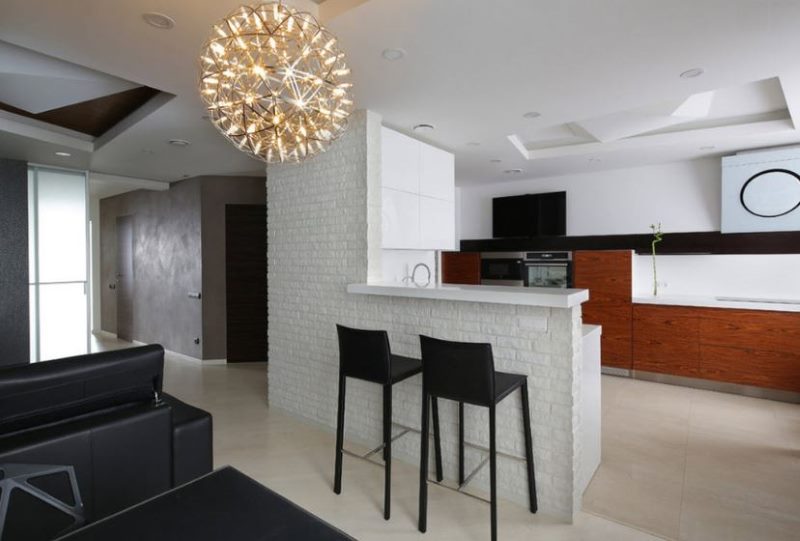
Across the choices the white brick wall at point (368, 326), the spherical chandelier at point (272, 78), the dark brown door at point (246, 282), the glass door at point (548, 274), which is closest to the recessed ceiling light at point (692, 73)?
the white brick wall at point (368, 326)

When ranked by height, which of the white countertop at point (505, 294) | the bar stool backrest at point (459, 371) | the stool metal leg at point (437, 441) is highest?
the white countertop at point (505, 294)

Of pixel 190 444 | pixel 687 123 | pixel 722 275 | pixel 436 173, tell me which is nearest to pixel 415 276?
pixel 436 173

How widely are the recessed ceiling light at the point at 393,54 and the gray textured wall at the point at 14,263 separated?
4.53 m

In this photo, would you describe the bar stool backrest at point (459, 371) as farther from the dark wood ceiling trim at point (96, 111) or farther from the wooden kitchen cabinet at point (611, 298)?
the wooden kitchen cabinet at point (611, 298)

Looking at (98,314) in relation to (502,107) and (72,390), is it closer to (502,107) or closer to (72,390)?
(72,390)

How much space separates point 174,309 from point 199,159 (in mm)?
2570

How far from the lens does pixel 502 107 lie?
3.20m

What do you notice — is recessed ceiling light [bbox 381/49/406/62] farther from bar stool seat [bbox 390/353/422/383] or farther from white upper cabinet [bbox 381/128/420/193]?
bar stool seat [bbox 390/353/422/383]

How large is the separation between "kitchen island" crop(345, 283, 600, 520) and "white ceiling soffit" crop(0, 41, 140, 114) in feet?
8.70

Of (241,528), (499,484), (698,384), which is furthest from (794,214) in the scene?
(241,528)

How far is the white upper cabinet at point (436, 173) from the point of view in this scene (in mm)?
3877

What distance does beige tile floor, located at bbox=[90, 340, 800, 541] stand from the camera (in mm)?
2180

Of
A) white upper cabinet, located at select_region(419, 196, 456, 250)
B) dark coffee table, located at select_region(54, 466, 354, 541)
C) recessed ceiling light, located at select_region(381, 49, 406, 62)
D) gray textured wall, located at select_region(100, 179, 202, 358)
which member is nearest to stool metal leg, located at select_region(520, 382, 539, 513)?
dark coffee table, located at select_region(54, 466, 354, 541)

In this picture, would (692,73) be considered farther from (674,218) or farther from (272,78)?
(674,218)
